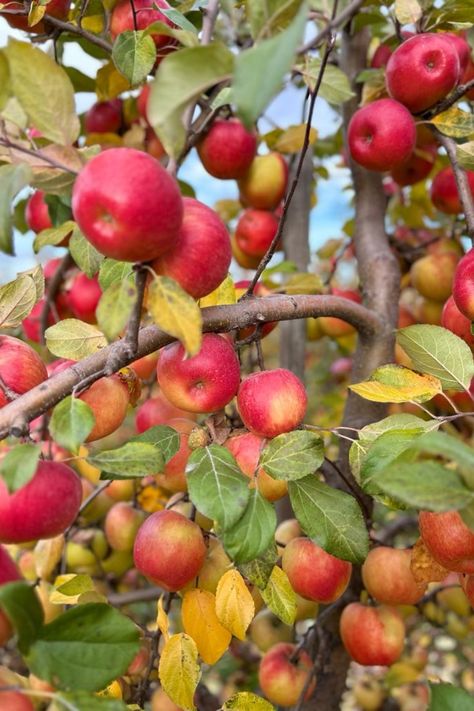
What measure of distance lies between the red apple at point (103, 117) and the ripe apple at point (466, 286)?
0.74 m

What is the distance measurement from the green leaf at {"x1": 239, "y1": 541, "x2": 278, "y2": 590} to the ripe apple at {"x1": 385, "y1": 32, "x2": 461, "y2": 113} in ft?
2.03

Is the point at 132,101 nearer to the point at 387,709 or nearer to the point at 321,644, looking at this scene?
the point at 321,644

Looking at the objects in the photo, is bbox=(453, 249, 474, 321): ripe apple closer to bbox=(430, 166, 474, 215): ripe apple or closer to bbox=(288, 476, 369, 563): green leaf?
bbox=(288, 476, 369, 563): green leaf

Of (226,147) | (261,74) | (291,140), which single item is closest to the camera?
(261,74)

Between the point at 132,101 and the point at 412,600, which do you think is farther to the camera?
the point at 132,101

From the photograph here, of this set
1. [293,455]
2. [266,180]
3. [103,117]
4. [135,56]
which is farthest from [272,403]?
[103,117]

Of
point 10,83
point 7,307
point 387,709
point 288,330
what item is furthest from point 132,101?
point 387,709

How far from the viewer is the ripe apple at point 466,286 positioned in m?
0.66

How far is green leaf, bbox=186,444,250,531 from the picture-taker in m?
0.50

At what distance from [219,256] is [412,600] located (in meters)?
0.55

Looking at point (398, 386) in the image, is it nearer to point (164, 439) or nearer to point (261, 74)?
point (164, 439)

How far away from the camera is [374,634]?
0.85 m

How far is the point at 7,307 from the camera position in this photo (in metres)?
0.64

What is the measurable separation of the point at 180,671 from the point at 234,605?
76 mm
